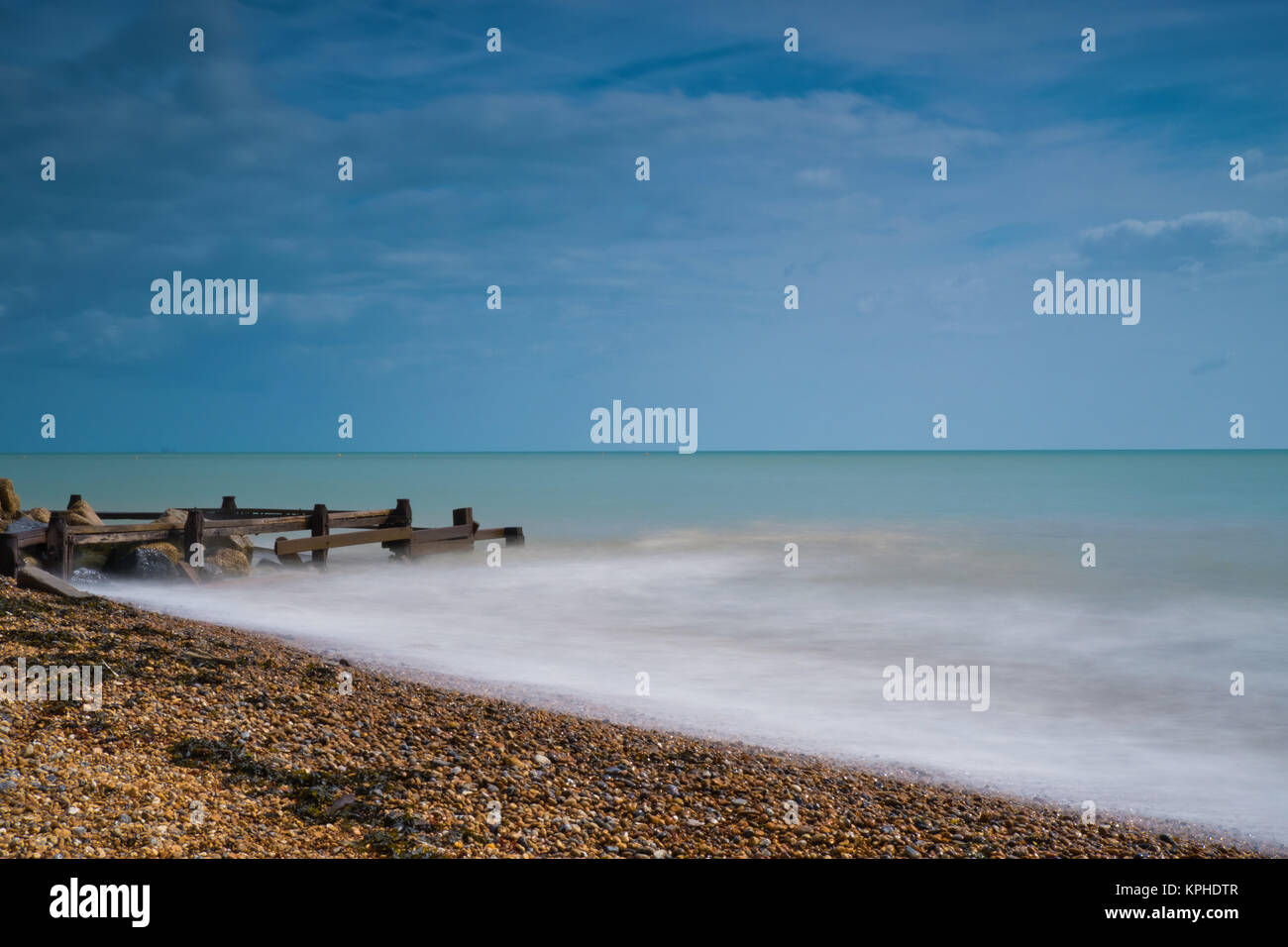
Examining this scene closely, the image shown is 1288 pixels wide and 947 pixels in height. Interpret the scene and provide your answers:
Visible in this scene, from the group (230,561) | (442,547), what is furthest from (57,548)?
(442,547)

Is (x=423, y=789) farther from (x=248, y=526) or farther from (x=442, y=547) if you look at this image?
(x=442, y=547)

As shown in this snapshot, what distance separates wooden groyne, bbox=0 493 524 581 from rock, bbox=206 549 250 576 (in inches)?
13.5

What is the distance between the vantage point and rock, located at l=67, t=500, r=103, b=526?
64.5 ft

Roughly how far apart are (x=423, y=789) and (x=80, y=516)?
59.1ft

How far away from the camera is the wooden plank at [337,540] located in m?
20.0

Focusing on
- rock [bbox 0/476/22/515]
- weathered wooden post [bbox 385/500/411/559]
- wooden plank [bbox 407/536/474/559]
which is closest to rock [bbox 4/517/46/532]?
rock [bbox 0/476/22/515]

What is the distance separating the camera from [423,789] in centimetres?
635

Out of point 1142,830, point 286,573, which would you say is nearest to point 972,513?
point 286,573

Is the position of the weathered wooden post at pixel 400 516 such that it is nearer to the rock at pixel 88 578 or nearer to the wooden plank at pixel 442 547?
the wooden plank at pixel 442 547

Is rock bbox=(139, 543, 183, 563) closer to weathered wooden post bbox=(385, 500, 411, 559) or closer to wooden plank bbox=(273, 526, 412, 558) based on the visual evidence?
wooden plank bbox=(273, 526, 412, 558)

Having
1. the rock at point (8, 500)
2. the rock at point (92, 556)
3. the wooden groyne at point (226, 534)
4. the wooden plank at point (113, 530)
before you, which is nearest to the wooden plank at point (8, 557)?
the wooden groyne at point (226, 534)

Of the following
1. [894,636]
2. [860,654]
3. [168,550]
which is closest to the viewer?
[860,654]
